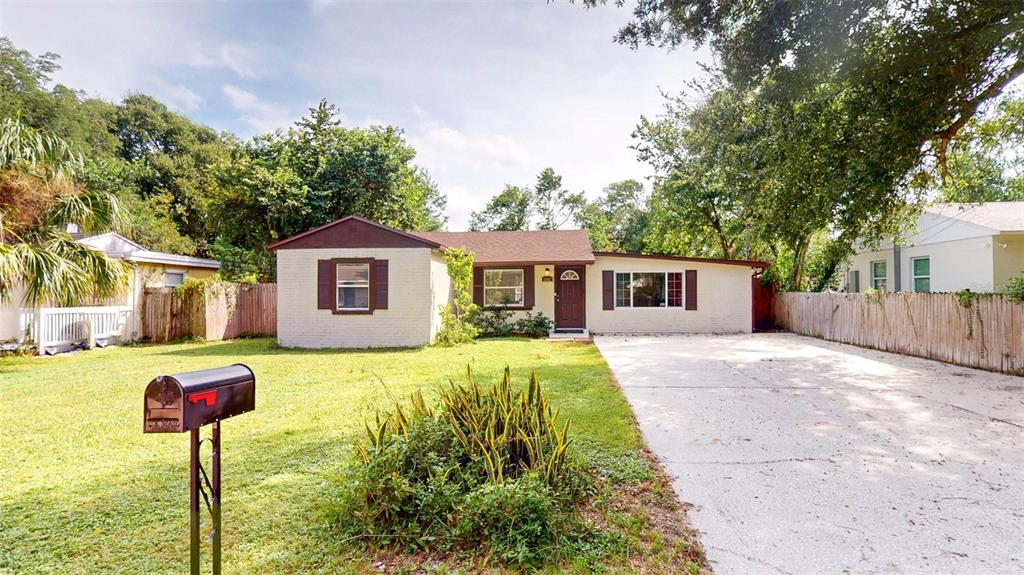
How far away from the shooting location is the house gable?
37.4 ft

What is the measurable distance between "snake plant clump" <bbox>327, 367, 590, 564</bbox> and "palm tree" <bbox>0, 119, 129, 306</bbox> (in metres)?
8.35

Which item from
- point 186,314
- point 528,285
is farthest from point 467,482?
point 186,314

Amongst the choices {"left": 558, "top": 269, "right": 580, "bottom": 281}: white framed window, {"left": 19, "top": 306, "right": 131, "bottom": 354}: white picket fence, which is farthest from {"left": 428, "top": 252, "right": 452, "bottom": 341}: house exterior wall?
{"left": 19, "top": 306, "right": 131, "bottom": 354}: white picket fence

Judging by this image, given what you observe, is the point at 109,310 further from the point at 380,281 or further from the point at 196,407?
the point at 196,407

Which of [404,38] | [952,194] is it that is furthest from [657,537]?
[952,194]

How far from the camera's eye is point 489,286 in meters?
14.7

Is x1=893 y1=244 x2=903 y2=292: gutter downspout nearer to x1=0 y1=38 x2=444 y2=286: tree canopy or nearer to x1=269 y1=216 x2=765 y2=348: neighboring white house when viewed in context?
x1=269 y1=216 x2=765 y2=348: neighboring white house

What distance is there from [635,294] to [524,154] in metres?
15.3

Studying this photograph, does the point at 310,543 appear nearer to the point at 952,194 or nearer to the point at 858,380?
the point at 858,380

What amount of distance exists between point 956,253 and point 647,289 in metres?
7.82

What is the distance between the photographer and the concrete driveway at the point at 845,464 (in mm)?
2502

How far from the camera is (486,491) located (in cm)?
259

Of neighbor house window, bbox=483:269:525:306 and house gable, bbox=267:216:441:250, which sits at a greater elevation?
house gable, bbox=267:216:441:250

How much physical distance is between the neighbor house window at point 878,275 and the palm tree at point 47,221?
20.6 metres
